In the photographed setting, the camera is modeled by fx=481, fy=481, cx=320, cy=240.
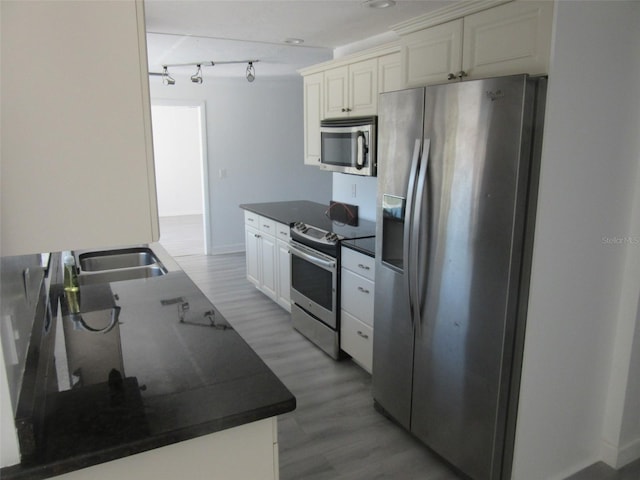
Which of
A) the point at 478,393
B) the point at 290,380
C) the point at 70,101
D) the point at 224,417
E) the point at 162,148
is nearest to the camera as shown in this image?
the point at 70,101

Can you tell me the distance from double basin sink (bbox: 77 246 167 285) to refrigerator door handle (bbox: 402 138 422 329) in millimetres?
1432

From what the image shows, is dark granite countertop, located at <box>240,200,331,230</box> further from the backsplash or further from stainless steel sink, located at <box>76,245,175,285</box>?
stainless steel sink, located at <box>76,245,175,285</box>

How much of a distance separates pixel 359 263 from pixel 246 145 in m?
4.23

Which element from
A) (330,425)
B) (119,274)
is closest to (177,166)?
(119,274)

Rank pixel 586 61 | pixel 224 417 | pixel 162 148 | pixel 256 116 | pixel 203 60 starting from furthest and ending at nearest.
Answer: pixel 162 148
pixel 256 116
pixel 203 60
pixel 586 61
pixel 224 417

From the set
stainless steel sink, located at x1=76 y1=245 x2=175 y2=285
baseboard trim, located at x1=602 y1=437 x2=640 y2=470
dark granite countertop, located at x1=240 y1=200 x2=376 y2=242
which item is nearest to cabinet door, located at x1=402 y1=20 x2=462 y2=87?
dark granite countertop, located at x1=240 y1=200 x2=376 y2=242

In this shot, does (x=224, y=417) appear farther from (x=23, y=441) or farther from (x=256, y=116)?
(x=256, y=116)

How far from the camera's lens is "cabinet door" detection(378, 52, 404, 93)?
310 cm

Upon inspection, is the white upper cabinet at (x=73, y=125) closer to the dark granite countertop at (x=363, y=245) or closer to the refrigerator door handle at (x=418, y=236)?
the refrigerator door handle at (x=418, y=236)

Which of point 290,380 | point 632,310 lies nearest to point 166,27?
point 290,380

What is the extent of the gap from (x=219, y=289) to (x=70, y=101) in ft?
14.5

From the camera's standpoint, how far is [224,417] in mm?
1288

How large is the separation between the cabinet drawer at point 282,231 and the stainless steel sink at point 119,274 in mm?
1461

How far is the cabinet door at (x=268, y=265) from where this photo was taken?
462 cm
